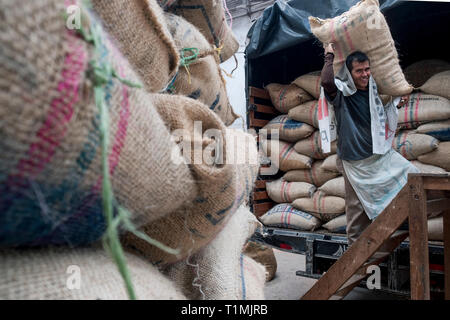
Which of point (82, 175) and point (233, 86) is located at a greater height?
point (233, 86)

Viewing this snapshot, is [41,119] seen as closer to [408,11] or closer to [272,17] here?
[272,17]

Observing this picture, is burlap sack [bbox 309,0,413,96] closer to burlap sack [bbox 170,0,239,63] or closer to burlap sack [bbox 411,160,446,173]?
burlap sack [bbox 411,160,446,173]

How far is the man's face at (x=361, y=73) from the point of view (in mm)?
2111

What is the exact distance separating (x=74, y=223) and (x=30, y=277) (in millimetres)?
100

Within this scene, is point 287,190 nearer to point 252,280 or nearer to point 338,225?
point 338,225

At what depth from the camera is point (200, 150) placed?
71 centimetres

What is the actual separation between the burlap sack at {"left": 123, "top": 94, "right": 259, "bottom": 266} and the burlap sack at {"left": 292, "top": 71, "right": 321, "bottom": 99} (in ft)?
7.89

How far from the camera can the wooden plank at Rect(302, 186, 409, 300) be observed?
4.83 feet

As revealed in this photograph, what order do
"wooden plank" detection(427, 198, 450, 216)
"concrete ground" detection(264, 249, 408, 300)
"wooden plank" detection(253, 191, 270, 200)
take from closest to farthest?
"wooden plank" detection(427, 198, 450, 216) < "concrete ground" detection(264, 249, 408, 300) < "wooden plank" detection(253, 191, 270, 200)

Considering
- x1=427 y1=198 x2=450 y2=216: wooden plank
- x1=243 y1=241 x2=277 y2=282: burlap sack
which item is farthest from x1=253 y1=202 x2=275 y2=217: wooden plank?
x1=427 y1=198 x2=450 y2=216: wooden plank

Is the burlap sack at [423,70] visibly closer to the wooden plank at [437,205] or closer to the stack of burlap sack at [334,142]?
the stack of burlap sack at [334,142]

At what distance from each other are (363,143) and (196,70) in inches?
54.6
